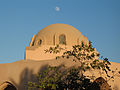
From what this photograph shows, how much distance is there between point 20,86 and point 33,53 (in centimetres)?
534

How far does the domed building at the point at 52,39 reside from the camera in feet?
54.6

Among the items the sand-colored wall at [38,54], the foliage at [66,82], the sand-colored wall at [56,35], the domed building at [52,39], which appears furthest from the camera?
the sand-colored wall at [56,35]

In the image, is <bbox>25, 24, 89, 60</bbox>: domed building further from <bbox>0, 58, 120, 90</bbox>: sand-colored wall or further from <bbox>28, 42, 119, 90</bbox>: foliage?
<bbox>28, 42, 119, 90</bbox>: foliage

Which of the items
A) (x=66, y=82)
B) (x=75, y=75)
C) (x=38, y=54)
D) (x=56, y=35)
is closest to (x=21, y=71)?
(x=38, y=54)

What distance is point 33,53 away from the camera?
16688 mm

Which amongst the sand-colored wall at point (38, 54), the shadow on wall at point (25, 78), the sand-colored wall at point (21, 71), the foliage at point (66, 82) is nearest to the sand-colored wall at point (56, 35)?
the sand-colored wall at point (38, 54)

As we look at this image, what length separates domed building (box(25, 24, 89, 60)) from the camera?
16.6 metres

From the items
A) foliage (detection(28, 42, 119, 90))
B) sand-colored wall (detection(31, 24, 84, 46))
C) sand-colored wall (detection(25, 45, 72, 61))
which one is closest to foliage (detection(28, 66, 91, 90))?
foliage (detection(28, 42, 119, 90))

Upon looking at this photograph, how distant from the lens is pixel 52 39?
1820 centimetres

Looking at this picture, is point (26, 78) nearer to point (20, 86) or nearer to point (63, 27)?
point (20, 86)

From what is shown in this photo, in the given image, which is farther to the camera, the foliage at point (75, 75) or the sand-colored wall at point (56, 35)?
the sand-colored wall at point (56, 35)

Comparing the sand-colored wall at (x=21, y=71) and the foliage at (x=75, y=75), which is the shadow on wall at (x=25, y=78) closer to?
the sand-colored wall at (x=21, y=71)

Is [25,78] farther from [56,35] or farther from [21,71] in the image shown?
[56,35]

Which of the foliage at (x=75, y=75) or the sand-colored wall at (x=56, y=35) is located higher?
the sand-colored wall at (x=56, y=35)
